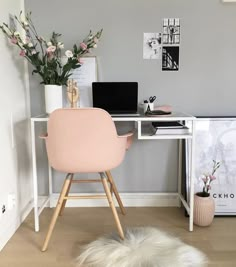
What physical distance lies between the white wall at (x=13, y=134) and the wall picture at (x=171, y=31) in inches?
43.4

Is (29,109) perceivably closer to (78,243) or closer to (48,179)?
(48,179)

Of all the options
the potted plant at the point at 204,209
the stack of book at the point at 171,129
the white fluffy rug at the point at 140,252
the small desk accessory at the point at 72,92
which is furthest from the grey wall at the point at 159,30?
the white fluffy rug at the point at 140,252

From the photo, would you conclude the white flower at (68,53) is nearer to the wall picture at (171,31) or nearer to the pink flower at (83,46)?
the pink flower at (83,46)

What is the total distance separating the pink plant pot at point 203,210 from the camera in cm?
227

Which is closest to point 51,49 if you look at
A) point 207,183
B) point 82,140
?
point 82,140

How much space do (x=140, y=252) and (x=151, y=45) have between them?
4.99 feet

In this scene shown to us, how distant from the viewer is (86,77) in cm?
252

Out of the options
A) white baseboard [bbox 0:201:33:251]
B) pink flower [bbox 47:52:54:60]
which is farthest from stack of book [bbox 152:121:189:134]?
white baseboard [bbox 0:201:33:251]

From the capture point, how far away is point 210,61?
251cm

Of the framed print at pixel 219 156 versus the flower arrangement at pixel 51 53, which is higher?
the flower arrangement at pixel 51 53

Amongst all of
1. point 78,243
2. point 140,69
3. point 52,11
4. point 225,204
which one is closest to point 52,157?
point 78,243

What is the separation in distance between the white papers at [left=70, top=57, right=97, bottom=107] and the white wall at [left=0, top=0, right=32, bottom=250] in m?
0.41

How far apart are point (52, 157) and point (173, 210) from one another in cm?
115

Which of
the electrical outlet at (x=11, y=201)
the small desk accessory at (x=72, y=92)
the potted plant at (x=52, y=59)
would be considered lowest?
the electrical outlet at (x=11, y=201)
